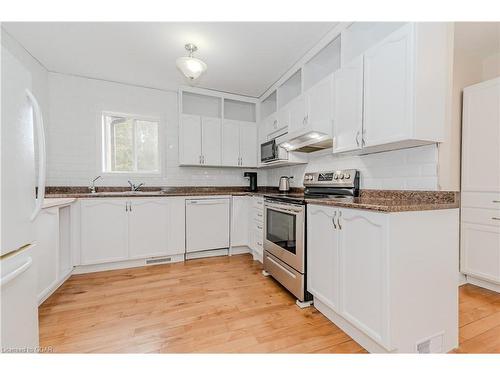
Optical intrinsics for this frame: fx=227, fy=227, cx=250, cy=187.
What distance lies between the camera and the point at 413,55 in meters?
1.40

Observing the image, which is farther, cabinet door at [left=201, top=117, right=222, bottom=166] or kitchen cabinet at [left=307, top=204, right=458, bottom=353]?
cabinet door at [left=201, top=117, right=222, bottom=166]

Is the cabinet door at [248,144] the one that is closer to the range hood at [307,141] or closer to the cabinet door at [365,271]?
the range hood at [307,141]

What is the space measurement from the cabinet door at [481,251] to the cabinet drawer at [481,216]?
0.04 m

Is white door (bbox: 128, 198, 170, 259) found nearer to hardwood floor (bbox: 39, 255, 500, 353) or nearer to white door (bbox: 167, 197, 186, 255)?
white door (bbox: 167, 197, 186, 255)

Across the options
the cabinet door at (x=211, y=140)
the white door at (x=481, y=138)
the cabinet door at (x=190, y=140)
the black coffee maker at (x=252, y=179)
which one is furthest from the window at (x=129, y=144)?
the white door at (x=481, y=138)

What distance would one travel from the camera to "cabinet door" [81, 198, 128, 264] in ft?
8.45

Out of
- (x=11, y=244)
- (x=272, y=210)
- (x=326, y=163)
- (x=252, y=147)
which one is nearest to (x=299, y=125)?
(x=326, y=163)

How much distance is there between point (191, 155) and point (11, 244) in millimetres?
2653

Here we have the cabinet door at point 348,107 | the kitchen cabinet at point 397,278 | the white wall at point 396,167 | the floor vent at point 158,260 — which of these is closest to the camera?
the kitchen cabinet at point 397,278

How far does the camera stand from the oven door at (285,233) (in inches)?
75.7

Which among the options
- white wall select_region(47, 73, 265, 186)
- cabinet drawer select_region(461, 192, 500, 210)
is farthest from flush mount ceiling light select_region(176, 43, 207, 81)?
cabinet drawer select_region(461, 192, 500, 210)

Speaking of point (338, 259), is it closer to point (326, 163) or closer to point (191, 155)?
point (326, 163)

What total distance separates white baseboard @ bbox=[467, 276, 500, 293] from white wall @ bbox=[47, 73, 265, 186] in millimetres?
→ 3859

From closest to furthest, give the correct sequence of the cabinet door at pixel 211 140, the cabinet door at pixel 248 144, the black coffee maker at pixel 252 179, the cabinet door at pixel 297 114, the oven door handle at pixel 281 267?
the oven door handle at pixel 281 267, the cabinet door at pixel 297 114, the cabinet door at pixel 211 140, the cabinet door at pixel 248 144, the black coffee maker at pixel 252 179
